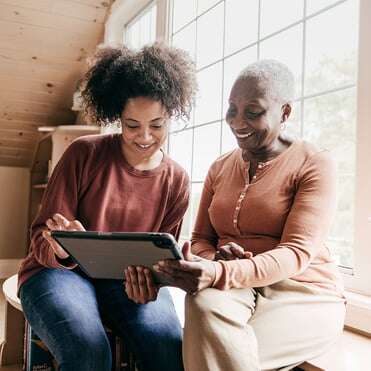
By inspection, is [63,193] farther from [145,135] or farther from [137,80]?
[137,80]

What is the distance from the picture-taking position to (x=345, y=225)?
1.42m

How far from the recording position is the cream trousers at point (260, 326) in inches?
32.9

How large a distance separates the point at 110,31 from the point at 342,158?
2.30m

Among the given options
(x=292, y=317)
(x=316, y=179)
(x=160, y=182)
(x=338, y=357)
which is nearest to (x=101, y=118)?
(x=160, y=182)

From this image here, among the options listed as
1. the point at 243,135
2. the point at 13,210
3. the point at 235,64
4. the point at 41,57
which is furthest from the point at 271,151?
the point at 13,210

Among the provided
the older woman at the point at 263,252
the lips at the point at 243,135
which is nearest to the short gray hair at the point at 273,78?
the older woman at the point at 263,252

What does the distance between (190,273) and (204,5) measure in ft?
6.10

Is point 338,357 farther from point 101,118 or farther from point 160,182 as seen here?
point 101,118

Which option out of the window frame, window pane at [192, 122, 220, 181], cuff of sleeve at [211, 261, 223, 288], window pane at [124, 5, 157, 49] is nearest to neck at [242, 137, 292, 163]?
cuff of sleeve at [211, 261, 223, 288]

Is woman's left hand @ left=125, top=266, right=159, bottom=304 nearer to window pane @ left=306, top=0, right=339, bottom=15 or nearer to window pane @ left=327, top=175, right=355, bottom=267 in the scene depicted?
window pane @ left=327, top=175, right=355, bottom=267

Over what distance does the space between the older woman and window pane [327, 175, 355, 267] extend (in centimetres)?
34

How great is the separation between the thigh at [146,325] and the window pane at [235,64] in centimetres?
114

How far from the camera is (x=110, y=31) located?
3215mm

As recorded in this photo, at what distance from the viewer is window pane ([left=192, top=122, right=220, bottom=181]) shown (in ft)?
7.18
